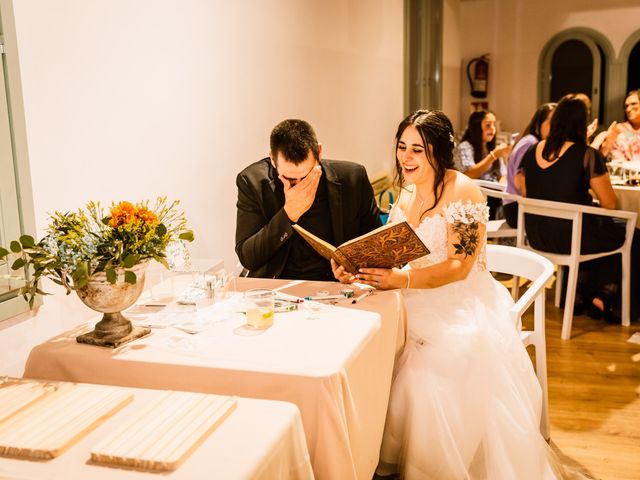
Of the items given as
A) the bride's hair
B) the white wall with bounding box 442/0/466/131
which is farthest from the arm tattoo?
the white wall with bounding box 442/0/466/131

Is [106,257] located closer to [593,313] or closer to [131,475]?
[131,475]

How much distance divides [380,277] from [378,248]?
142 millimetres

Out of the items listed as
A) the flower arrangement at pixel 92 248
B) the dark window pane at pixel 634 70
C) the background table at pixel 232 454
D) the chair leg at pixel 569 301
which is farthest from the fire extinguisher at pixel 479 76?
the background table at pixel 232 454

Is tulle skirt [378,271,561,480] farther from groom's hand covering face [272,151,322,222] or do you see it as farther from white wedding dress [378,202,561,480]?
groom's hand covering face [272,151,322,222]

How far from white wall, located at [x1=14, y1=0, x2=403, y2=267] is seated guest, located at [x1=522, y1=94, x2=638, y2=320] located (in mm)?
1388

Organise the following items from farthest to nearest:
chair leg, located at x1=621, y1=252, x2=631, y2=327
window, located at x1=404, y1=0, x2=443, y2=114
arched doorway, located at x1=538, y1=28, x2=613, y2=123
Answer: arched doorway, located at x1=538, y1=28, x2=613, y2=123, window, located at x1=404, y1=0, x2=443, y2=114, chair leg, located at x1=621, y1=252, x2=631, y2=327

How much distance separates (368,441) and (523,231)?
9.07 feet

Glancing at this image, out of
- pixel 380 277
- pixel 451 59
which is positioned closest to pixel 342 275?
pixel 380 277

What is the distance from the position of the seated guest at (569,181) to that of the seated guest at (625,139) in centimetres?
160

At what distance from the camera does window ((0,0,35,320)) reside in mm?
2036

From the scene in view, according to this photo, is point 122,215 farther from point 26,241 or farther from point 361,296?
point 361,296

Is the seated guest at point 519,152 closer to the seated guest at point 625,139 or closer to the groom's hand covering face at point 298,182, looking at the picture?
the seated guest at point 625,139

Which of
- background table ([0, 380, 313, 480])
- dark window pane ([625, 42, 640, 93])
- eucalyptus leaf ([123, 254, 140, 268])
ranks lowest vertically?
background table ([0, 380, 313, 480])

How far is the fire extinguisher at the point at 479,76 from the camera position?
845cm
